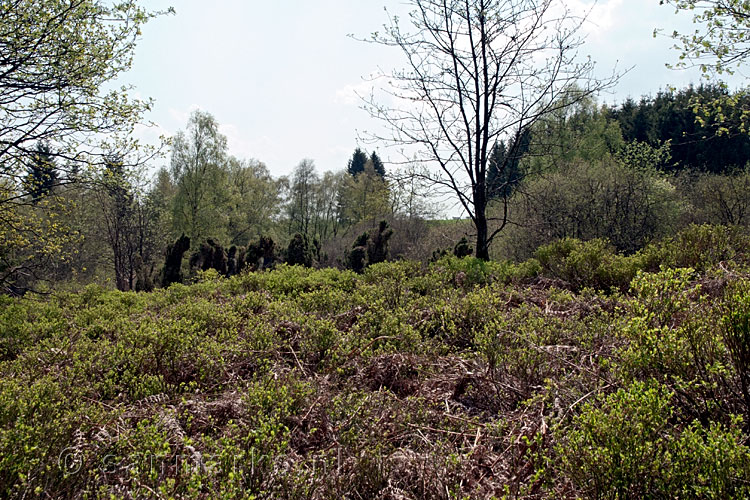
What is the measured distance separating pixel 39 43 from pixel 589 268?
953 centimetres

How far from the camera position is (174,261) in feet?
46.5

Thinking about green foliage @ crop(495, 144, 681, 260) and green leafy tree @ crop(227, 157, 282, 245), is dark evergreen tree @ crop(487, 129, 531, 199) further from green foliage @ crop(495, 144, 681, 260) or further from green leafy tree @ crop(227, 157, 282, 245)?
green leafy tree @ crop(227, 157, 282, 245)

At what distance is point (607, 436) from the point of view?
1675 millimetres

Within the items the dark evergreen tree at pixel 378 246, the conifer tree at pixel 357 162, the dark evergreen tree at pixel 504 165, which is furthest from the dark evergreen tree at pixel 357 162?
the dark evergreen tree at pixel 504 165

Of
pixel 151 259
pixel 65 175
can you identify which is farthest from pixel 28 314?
pixel 151 259

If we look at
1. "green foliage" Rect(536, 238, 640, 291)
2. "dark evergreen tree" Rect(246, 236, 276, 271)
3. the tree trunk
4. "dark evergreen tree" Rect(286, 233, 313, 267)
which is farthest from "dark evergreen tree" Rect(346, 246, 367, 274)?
"green foliage" Rect(536, 238, 640, 291)

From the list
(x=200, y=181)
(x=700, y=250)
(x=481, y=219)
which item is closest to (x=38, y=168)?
(x=481, y=219)

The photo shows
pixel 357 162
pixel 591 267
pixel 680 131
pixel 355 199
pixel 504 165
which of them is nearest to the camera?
pixel 591 267

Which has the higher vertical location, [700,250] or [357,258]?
[700,250]

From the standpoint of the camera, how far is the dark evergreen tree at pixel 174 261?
14.0 meters

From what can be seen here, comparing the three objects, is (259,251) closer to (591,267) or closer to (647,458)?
(591,267)

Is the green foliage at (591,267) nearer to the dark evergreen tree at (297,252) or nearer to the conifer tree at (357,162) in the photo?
the dark evergreen tree at (297,252)

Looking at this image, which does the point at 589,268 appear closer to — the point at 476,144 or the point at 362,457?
the point at 476,144

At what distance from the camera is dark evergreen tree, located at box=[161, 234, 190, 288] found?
45.8ft
